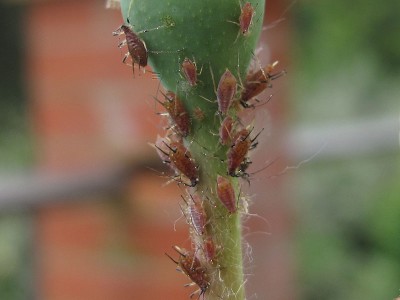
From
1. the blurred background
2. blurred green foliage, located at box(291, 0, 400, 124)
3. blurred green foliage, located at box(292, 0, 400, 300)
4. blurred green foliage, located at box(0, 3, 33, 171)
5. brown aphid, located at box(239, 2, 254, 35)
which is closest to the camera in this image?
brown aphid, located at box(239, 2, 254, 35)

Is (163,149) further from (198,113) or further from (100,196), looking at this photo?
(100,196)

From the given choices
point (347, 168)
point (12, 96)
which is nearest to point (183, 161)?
point (347, 168)

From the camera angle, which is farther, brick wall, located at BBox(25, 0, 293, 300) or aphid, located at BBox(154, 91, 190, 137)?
brick wall, located at BBox(25, 0, 293, 300)

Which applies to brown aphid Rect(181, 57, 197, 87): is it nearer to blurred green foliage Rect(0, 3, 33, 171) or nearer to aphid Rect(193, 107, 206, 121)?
aphid Rect(193, 107, 206, 121)

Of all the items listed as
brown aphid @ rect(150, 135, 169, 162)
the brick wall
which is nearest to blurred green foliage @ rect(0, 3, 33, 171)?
the brick wall

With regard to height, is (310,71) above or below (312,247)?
above

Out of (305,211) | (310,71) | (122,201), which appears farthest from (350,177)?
(122,201)

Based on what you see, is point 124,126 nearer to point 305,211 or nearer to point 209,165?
point 305,211

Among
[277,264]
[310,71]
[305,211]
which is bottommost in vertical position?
[277,264]
